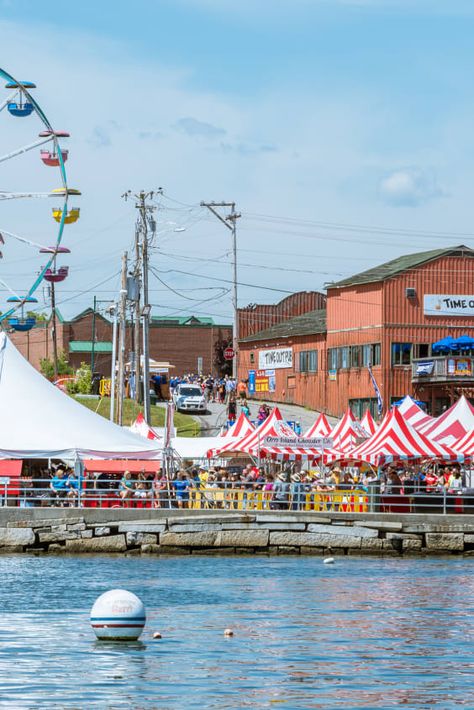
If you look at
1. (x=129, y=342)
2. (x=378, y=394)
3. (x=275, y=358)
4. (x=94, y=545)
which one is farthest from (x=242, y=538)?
(x=129, y=342)

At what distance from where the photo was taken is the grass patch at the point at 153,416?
225 feet

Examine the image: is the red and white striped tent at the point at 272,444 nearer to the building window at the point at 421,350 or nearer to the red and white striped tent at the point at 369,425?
the red and white striped tent at the point at 369,425

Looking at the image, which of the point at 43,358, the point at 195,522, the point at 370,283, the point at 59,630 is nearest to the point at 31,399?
the point at 195,522

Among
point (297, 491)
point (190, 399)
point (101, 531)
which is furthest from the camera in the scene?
point (190, 399)

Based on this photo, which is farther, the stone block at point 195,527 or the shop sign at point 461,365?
the shop sign at point 461,365

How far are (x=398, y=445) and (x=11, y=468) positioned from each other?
1050 centimetres

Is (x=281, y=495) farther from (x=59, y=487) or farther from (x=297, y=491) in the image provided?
(x=59, y=487)

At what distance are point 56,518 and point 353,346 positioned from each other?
40817 millimetres

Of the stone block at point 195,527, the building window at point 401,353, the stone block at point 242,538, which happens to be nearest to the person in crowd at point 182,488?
the stone block at point 195,527

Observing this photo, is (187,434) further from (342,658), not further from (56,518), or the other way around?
(342,658)

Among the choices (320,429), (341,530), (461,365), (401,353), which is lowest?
(341,530)

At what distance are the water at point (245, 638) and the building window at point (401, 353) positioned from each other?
3916 cm

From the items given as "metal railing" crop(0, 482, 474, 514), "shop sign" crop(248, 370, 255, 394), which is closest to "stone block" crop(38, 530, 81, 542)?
"metal railing" crop(0, 482, 474, 514)

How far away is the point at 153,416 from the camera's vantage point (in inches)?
3034
